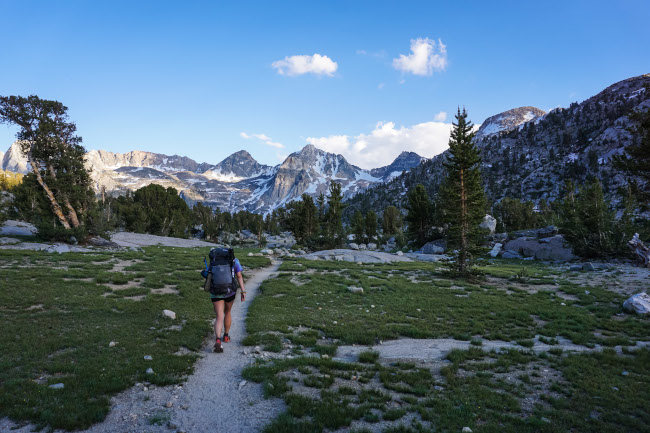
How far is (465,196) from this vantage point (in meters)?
27.6

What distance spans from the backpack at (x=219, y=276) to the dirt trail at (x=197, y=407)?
2.57 meters

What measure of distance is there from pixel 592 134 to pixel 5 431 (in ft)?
766

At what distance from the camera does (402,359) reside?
9.87 metres

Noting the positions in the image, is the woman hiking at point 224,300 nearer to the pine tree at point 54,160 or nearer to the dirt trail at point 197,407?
the dirt trail at point 197,407

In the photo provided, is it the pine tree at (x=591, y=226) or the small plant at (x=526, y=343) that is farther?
the pine tree at (x=591, y=226)

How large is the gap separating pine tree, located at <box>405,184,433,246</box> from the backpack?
56.1 metres

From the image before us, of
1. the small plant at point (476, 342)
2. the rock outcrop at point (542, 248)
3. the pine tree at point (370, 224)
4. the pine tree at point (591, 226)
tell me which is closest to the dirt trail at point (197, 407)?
the small plant at point (476, 342)

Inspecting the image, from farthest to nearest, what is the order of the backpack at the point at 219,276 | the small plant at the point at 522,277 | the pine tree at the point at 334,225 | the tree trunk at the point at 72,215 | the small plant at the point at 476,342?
the pine tree at the point at 334,225, the tree trunk at the point at 72,215, the small plant at the point at 522,277, the small plant at the point at 476,342, the backpack at the point at 219,276

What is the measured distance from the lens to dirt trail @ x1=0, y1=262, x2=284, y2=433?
6.03 metres

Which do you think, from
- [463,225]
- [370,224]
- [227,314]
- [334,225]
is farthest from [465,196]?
[370,224]

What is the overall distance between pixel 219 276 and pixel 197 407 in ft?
14.8

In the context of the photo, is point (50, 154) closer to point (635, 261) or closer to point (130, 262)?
point (130, 262)

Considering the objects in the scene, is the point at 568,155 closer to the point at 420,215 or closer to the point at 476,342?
the point at 420,215

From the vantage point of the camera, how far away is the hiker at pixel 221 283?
10562 millimetres
